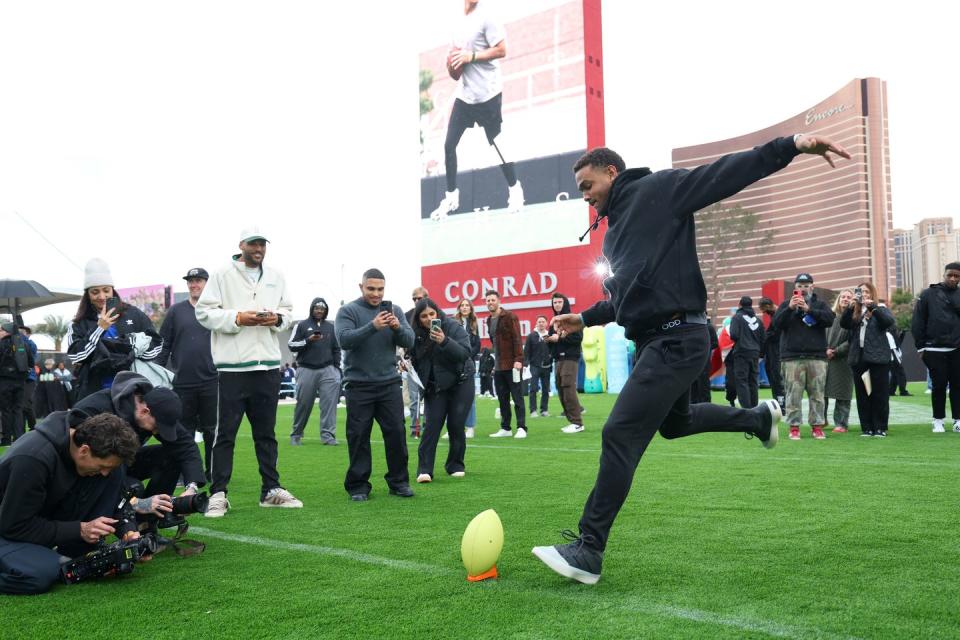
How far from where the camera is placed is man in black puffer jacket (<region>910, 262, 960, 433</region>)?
10.6m

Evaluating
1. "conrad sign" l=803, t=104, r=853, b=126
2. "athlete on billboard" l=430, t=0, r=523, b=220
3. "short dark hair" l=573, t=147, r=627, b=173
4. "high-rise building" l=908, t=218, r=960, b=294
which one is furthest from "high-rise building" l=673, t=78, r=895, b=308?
"short dark hair" l=573, t=147, r=627, b=173

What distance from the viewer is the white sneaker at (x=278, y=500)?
20.9ft

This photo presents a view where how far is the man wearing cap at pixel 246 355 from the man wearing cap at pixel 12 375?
25.2ft

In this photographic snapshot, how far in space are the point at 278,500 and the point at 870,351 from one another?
25.1 feet

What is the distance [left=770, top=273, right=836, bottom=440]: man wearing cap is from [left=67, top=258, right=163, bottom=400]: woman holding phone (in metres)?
7.70

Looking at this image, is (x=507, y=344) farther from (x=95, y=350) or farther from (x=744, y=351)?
(x=95, y=350)

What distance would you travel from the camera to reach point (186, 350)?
738 cm

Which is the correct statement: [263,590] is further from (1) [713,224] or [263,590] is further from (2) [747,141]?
(2) [747,141]

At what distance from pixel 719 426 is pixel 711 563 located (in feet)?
2.47

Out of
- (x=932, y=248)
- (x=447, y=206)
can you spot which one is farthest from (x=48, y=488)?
(x=932, y=248)

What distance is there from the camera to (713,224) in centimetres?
6344

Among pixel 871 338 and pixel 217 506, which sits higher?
pixel 871 338

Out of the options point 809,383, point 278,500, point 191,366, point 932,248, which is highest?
point 932,248

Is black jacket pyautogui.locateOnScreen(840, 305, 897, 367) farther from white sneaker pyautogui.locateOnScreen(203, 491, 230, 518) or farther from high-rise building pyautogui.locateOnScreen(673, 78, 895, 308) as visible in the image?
high-rise building pyautogui.locateOnScreen(673, 78, 895, 308)
